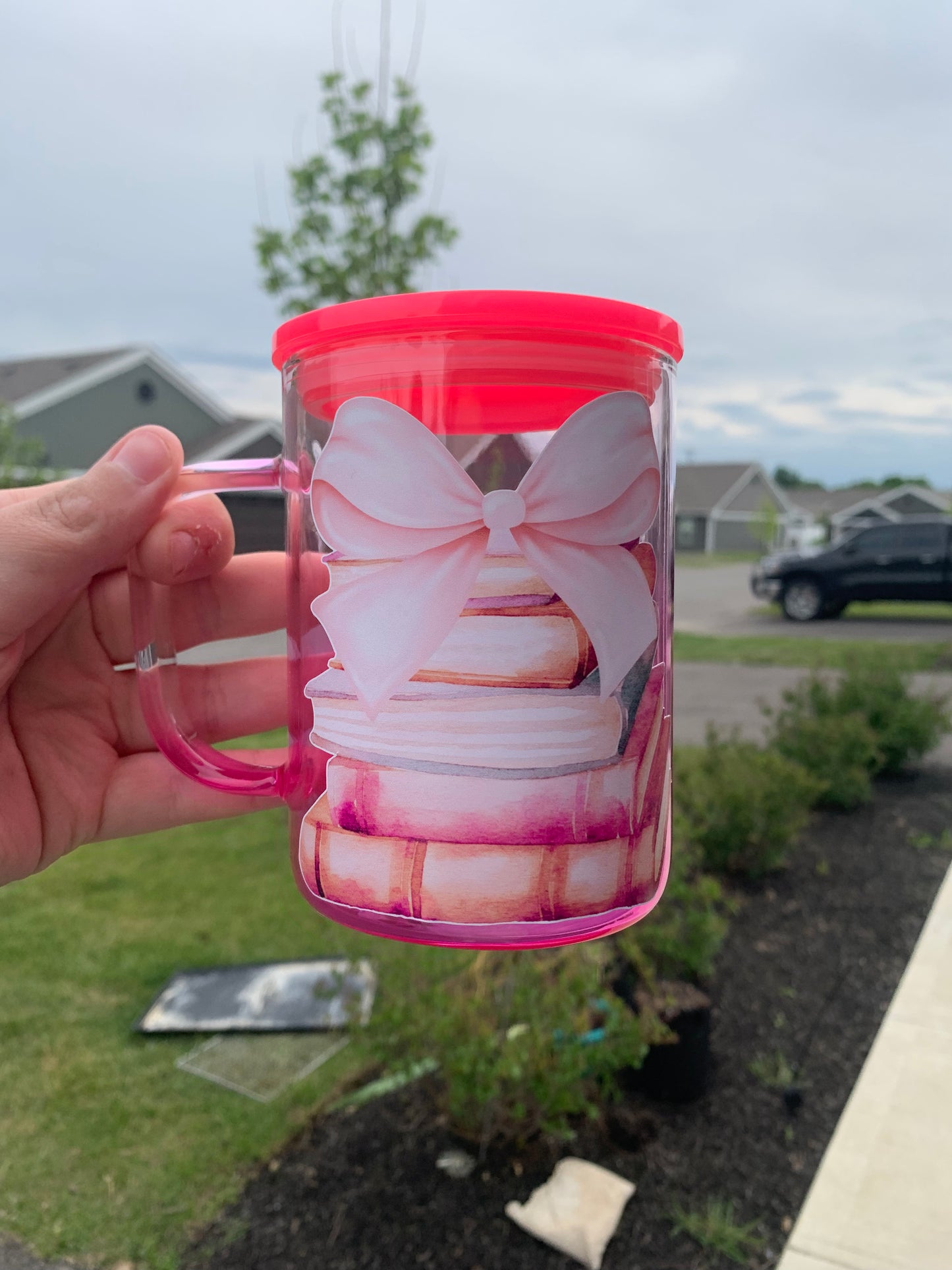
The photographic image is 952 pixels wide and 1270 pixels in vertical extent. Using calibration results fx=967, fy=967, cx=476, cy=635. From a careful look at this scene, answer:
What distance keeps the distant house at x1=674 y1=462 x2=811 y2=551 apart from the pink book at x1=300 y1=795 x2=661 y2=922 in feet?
141

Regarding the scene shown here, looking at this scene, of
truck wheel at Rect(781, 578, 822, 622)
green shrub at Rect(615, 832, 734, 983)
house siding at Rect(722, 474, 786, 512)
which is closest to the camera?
green shrub at Rect(615, 832, 734, 983)

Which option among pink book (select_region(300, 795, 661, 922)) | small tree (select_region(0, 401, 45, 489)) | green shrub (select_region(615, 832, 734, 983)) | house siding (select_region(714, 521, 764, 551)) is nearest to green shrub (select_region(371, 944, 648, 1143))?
green shrub (select_region(615, 832, 734, 983))

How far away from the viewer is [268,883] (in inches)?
203

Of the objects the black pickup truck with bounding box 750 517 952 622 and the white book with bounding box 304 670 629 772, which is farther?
the black pickup truck with bounding box 750 517 952 622

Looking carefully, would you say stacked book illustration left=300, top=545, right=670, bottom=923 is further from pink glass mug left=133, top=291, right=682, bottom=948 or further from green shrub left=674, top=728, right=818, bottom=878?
green shrub left=674, top=728, right=818, bottom=878

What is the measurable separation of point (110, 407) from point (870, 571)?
13922 mm

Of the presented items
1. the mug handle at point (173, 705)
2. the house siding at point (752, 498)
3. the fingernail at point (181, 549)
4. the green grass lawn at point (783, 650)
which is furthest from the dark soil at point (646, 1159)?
the house siding at point (752, 498)

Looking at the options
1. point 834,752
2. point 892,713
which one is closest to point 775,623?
point 892,713

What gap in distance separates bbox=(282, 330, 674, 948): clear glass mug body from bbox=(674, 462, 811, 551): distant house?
4299 cm

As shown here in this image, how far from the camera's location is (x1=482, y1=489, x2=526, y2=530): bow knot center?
3.34ft

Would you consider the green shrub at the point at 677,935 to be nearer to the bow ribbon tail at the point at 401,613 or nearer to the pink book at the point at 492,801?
the pink book at the point at 492,801

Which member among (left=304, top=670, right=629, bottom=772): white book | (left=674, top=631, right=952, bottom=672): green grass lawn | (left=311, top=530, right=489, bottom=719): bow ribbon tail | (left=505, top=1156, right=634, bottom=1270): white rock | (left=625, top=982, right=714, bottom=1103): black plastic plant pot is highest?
(left=311, top=530, right=489, bottom=719): bow ribbon tail

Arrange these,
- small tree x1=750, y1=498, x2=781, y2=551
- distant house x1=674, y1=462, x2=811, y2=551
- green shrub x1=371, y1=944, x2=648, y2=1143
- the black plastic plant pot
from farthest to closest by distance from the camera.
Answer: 1. distant house x1=674, y1=462, x2=811, y2=551
2. small tree x1=750, y1=498, x2=781, y2=551
3. the black plastic plant pot
4. green shrub x1=371, y1=944, x2=648, y2=1143

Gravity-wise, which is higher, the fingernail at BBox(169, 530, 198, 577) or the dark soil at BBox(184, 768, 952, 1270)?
the fingernail at BBox(169, 530, 198, 577)
